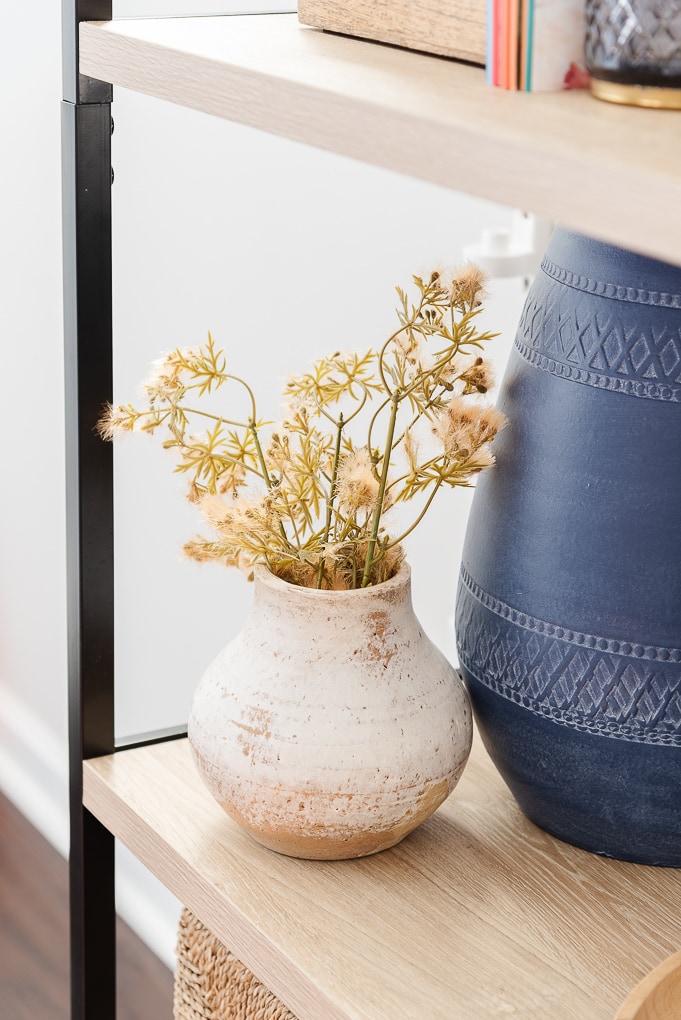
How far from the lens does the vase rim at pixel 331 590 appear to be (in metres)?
0.73

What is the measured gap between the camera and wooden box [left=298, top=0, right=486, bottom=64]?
60 cm

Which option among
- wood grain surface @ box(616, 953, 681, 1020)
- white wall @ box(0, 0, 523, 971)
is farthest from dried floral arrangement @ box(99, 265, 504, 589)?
white wall @ box(0, 0, 523, 971)

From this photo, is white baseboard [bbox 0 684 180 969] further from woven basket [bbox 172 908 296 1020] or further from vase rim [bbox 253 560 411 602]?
vase rim [bbox 253 560 411 602]

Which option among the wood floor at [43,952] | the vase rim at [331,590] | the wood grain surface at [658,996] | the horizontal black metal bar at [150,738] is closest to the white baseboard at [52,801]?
the wood floor at [43,952]

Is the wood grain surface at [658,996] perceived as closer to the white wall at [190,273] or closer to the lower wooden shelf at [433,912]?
the lower wooden shelf at [433,912]

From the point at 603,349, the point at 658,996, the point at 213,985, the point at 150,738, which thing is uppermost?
the point at 603,349

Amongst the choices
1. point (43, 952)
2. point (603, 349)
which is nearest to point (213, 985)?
point (603, 349)

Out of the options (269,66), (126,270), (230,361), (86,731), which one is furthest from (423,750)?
(126,270)

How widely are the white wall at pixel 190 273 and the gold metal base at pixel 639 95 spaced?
67 centimetres

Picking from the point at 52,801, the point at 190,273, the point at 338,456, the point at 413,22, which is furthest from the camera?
the point at 52,801

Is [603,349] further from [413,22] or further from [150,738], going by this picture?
[150,738]

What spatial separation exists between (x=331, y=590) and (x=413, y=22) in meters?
0.32

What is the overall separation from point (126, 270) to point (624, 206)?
3.52 feet

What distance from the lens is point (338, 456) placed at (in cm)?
74
